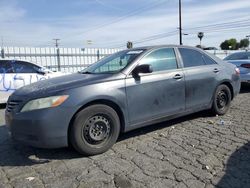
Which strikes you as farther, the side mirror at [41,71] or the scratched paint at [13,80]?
the side mirror at [41,71]

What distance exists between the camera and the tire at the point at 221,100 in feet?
18.9

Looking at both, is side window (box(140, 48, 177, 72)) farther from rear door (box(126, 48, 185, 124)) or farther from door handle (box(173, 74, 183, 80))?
door handle (box(173, 74, 183, 80))

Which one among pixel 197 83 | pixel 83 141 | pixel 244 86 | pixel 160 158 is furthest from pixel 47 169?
pixel 244 86

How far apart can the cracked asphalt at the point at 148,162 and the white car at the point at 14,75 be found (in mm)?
3180

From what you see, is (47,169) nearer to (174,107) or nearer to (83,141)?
(83,141)

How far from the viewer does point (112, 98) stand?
4055 millimetres

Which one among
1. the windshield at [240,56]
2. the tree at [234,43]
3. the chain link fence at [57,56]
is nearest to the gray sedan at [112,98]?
the windshield at [240,56]

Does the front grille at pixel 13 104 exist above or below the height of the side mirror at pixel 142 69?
below

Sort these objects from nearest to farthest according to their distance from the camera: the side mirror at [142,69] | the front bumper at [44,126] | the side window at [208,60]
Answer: the front bumper at [44,126]
the side mirror at [142,69]
the side window at [208,60]

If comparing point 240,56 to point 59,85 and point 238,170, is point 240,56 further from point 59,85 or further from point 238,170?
point 59,85

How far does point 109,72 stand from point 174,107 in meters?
1.31

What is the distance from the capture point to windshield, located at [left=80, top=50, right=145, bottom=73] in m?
4.54

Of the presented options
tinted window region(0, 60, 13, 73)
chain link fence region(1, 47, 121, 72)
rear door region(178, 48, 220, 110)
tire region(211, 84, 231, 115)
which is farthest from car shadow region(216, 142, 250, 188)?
chain link fence region(1, 47, 121, 72)

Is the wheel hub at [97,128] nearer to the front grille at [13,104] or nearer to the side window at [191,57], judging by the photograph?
the front grille at [13,104]
